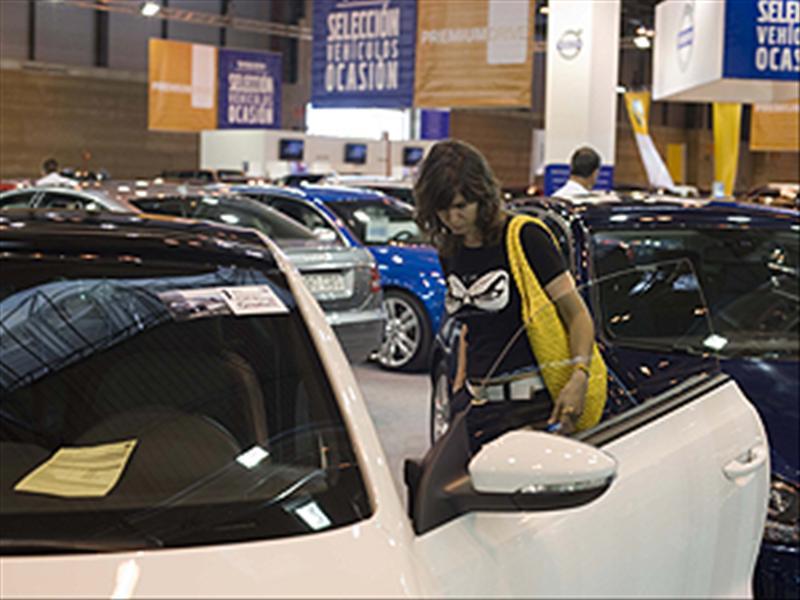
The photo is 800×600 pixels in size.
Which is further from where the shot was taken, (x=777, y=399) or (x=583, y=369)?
(x=777, y=399)

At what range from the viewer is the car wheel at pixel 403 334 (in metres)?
10.3

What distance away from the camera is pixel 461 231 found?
382 cm

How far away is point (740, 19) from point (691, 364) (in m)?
10.7

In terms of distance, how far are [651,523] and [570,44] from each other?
11.5m

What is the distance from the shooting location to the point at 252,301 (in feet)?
8.39

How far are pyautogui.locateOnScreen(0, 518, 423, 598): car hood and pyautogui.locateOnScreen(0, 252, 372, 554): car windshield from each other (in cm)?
7

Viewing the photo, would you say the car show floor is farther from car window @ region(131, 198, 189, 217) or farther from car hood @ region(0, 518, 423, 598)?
car hood @ region(0, 518, 423, 598)

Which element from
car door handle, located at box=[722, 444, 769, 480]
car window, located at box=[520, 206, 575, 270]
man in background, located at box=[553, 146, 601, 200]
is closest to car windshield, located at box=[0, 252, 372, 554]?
car door handle, located at box=[722, 444, 769, 480]

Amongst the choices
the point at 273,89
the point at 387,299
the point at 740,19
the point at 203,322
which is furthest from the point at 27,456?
the point at 273,89

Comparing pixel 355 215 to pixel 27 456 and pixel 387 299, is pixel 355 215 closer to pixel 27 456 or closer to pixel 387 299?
pixel 387 299

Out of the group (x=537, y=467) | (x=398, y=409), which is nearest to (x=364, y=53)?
(x=398, y=409)

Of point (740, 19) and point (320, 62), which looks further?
point (320, 62)

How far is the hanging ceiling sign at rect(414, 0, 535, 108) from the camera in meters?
13.4

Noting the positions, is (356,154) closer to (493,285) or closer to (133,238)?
(493,285)
